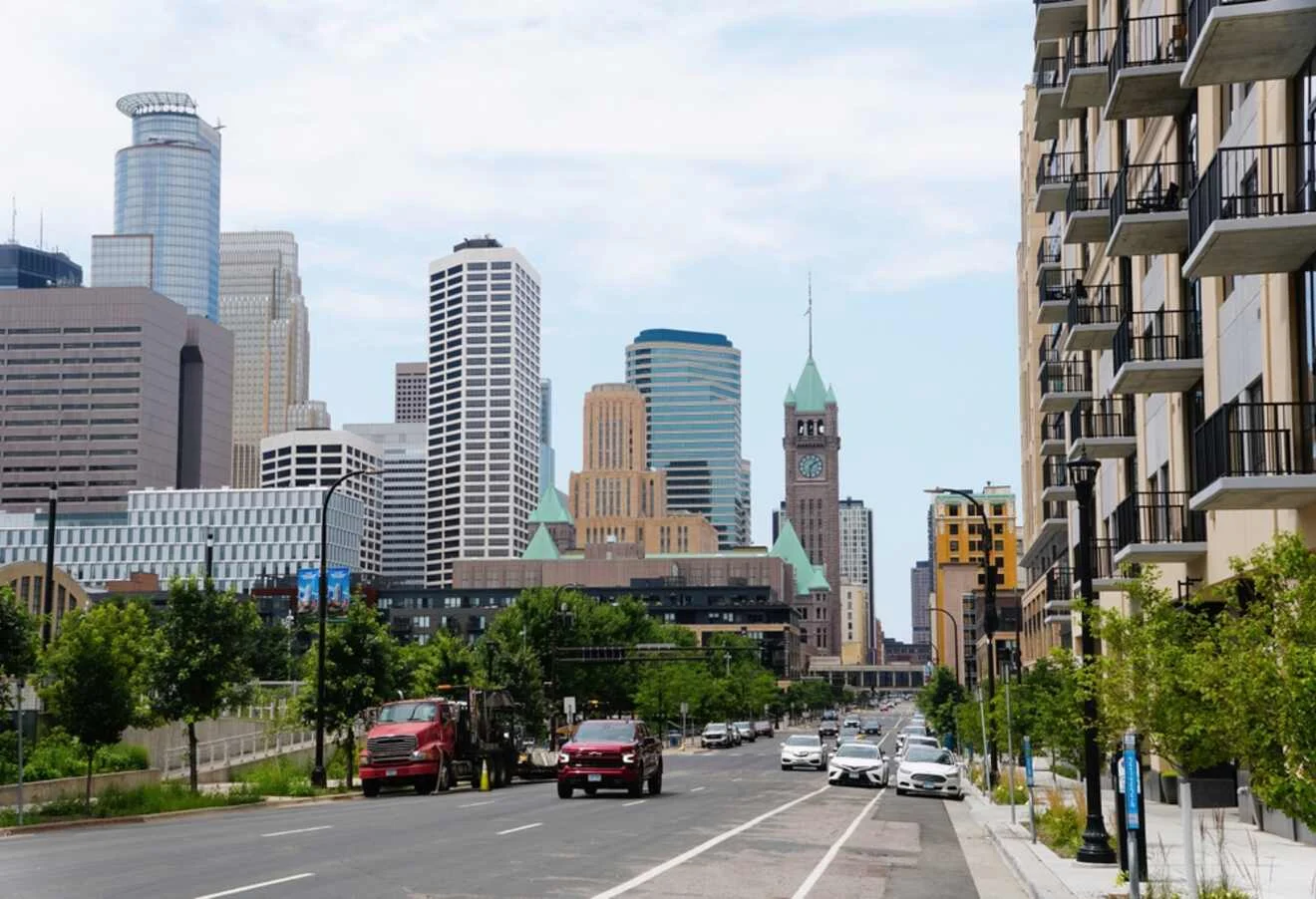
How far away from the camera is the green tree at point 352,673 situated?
4656 centimetres

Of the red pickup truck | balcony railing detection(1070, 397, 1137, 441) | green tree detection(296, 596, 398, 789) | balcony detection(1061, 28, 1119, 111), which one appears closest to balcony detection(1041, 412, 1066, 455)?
balcony railing detection(1070, 397, 1137, 441)

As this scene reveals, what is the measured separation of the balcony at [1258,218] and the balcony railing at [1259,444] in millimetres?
2335

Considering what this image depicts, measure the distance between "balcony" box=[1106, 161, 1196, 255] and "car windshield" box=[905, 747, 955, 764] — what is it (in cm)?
1728

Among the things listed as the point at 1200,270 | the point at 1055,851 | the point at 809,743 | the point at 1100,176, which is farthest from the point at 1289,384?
A: the point at 809,743

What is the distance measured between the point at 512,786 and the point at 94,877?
3049cm

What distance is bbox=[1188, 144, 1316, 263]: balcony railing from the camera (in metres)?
24.6

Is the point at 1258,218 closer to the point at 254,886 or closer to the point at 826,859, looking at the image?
the point at 826,859

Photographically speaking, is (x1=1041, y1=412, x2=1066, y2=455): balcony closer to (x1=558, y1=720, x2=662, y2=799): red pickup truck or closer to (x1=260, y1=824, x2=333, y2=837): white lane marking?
(x1=558, y1=720, x2=662, y2=799): red pickup truck

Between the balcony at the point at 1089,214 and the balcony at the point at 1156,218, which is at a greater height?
the balcony at the point at 1089,214

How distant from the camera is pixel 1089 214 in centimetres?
4638

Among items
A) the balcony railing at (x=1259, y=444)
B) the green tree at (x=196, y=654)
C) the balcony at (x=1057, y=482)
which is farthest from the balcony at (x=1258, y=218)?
the balcony at (x=1057, y=482)

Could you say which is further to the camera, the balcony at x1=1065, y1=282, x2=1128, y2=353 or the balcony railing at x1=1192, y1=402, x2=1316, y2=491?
the balcony at x1=1065, y1=282, x2=1128, y2=353

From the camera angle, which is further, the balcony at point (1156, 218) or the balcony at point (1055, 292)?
the balcony at point (1055, 292)

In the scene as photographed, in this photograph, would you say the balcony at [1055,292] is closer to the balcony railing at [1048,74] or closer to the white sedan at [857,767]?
the balcony railing at [1048,74]
